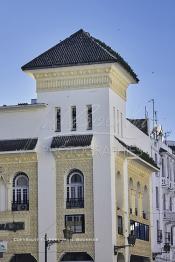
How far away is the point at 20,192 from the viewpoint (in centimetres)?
5388

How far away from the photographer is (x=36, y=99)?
54.9 m

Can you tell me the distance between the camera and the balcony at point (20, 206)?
53.2m

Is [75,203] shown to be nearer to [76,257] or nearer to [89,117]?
[76,257]

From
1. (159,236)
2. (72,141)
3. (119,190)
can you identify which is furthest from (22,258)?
(159,236)

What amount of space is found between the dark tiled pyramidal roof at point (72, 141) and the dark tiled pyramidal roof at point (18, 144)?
141 cm

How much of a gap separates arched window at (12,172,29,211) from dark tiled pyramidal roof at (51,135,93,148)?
3.17 m

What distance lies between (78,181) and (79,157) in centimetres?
166

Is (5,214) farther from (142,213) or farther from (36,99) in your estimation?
(142,213)

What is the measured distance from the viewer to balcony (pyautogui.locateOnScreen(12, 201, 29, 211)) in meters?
53.2

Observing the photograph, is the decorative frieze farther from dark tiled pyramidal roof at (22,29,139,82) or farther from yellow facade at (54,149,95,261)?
yellow facade at (54,149,95,261)

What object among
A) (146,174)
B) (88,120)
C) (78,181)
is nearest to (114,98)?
(88,120)

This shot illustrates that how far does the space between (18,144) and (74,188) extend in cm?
462

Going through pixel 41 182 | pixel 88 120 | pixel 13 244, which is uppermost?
pixel 88 120

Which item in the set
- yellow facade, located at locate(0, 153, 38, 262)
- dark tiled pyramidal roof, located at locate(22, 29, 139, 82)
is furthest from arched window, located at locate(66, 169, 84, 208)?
dark tiled pyramidal roof, located at locate(22, 29, 139, 82)
